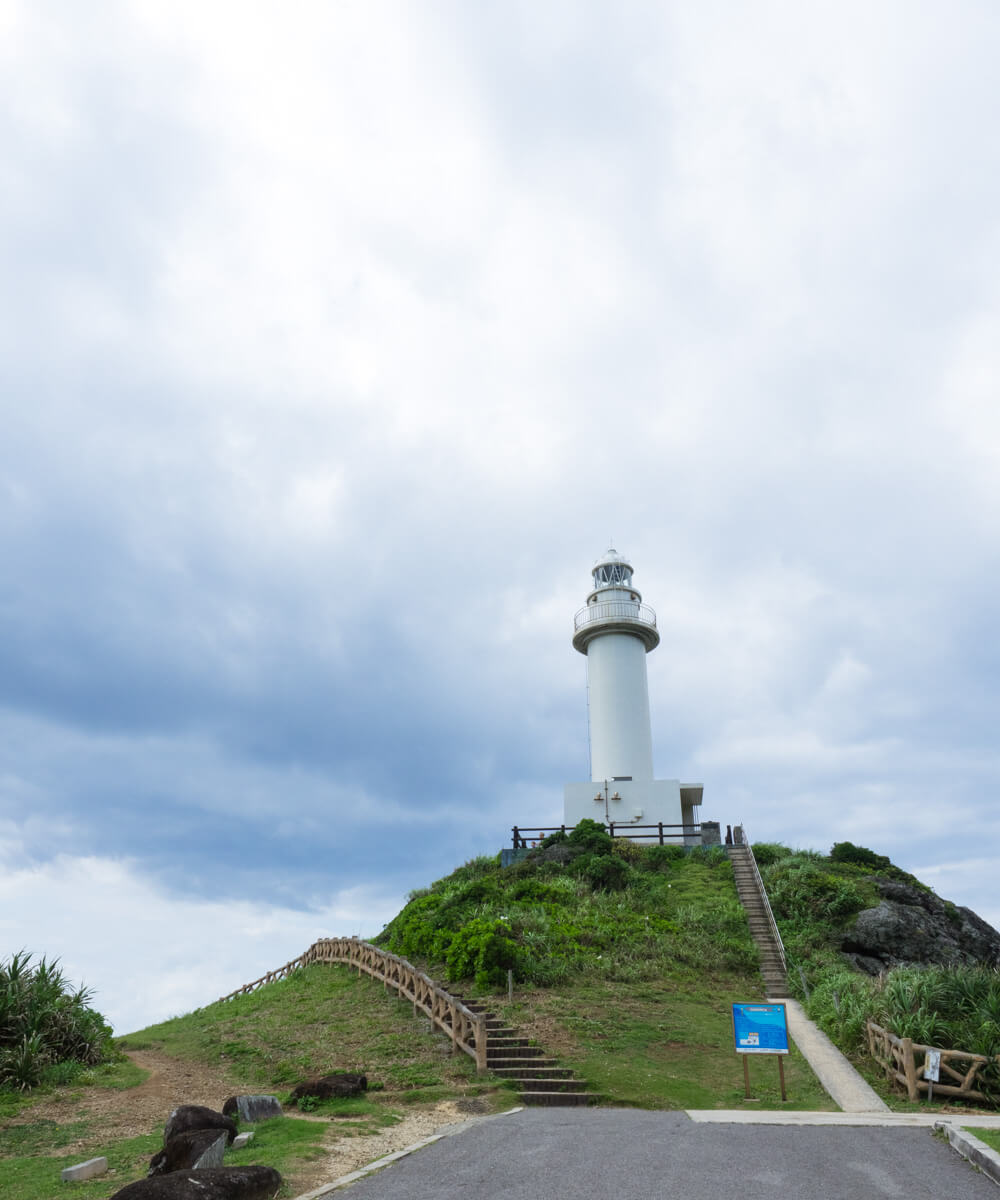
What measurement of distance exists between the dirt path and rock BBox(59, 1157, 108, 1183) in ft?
4.43

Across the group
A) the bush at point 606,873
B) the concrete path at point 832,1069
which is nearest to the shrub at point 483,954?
the concrete path at point 832,1069

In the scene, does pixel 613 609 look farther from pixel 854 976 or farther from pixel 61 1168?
pixel 61 1168

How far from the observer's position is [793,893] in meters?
28.9

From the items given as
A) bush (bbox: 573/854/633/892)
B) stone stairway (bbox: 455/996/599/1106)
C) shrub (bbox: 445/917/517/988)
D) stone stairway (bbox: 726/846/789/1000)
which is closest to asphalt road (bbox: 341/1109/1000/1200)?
stone stairway (bbox: 455/996/599/1106)

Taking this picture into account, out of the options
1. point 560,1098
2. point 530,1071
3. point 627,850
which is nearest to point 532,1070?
point 530,1071

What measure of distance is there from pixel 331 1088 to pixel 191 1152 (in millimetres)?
4886

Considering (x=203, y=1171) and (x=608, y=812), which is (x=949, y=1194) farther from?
(x=608, y=812)

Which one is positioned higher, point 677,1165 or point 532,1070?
point 532,1070

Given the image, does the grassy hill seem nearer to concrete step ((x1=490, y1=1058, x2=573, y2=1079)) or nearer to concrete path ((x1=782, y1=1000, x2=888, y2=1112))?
concrete path ((x1=782, y1=1000, x2=888, y2=1112))

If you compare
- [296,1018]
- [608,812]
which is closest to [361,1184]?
[296,1018]

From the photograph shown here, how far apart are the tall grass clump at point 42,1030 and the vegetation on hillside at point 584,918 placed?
8.34 m

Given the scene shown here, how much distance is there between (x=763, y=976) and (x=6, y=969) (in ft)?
58.7

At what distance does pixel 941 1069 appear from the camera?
13.8 metres

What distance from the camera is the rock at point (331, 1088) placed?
553 inches
